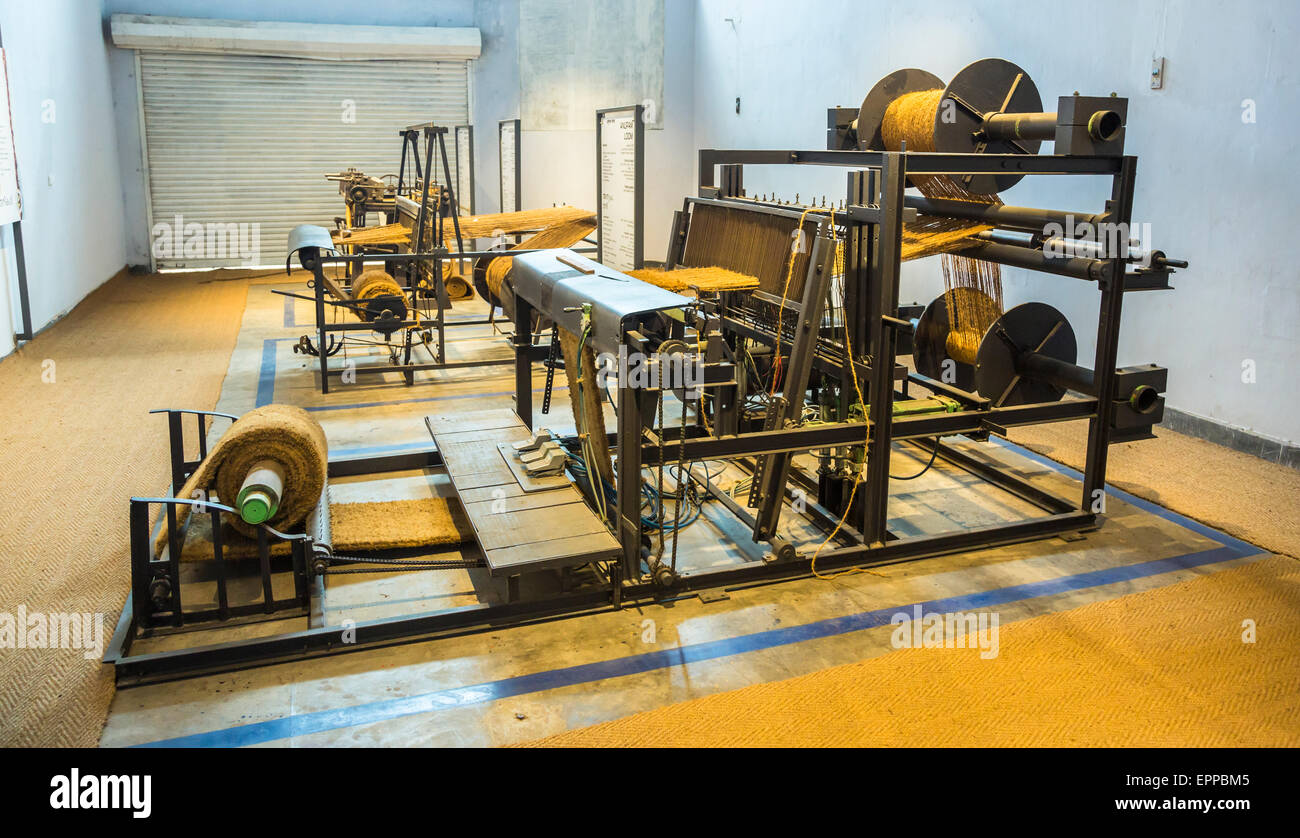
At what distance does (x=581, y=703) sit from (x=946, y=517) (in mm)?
2339

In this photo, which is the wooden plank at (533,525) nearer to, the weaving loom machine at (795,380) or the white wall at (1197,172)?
the weaving loom machine at (795,380)

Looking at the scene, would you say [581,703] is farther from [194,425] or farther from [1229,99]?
[1229,99]

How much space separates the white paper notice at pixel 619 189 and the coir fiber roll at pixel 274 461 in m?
3.88

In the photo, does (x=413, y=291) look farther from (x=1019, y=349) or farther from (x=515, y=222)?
(x=1019, y=349)

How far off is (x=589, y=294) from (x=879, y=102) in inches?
79.7

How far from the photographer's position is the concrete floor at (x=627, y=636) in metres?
2.99

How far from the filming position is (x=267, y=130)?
13.2 metres

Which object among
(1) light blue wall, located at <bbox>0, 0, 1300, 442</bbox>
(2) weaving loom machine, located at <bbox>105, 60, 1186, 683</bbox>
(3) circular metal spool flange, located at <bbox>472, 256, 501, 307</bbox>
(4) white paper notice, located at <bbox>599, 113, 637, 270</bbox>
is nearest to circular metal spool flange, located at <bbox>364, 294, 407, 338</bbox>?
(3) circular metal spool flange, located at <bbox>472, 256, 501, 307</bbox>

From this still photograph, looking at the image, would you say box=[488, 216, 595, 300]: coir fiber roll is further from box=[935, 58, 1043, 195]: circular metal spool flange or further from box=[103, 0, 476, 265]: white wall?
box=[103, 0, 476, 265]: white wall

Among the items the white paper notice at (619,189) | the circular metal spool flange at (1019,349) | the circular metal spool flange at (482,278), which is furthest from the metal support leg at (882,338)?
the circular metal spool flange at (482,278)

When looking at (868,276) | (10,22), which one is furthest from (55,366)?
(868,276)

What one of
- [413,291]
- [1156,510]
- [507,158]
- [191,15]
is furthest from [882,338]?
[191,15]

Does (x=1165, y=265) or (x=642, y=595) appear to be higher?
(x=1165, y=265)

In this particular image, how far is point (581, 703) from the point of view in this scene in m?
3.08
